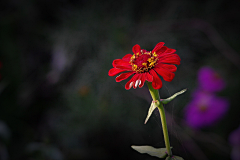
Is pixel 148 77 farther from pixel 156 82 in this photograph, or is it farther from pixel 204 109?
pixel 204 109

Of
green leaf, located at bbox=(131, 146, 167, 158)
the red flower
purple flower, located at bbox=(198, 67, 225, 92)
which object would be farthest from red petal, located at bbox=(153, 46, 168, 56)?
purple flower, located at bbox=(198, 67, 225, 92)

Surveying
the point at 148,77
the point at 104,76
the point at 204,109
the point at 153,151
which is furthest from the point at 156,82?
the point at 104,76

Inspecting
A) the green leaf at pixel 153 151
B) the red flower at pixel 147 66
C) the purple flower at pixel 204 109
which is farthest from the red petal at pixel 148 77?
the purple flower at pixel 204 109

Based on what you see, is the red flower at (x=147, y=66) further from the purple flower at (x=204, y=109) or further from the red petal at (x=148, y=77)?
the purple flower at (x=204, y=109)

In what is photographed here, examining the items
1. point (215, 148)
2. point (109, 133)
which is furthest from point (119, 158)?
point (215, 148)

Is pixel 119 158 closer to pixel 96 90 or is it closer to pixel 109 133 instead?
pixel 109 133

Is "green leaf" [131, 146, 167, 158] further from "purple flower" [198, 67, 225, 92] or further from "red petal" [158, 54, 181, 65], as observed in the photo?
"purple flower" [198, 67, 225, 92]
